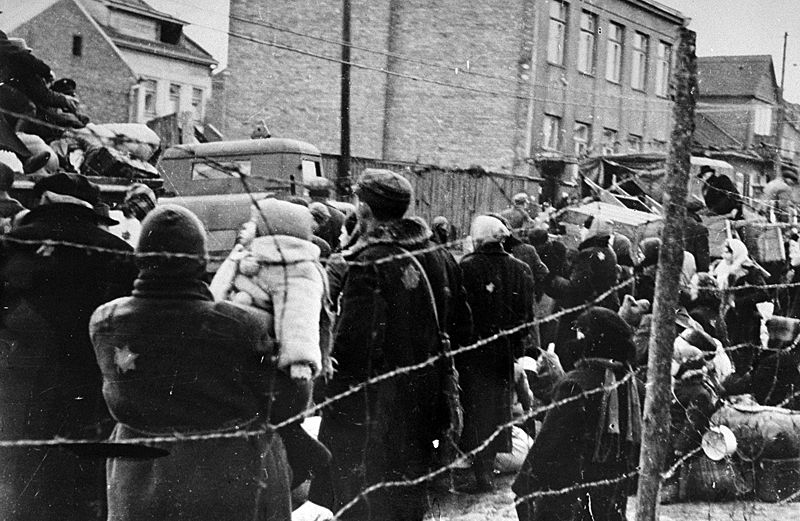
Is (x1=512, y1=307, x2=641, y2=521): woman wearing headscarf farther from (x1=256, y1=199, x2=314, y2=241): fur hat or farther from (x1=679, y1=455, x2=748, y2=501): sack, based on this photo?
(x1=256, y1=199, x2=314, y2=241): fur hat

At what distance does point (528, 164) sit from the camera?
1714 centimetres

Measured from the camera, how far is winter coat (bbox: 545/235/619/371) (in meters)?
7.11

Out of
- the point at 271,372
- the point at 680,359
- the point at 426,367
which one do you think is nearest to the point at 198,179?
the point at 426,367

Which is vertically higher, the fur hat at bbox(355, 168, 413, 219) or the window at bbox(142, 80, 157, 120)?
the window at bbox(142, 80, 157, 120)

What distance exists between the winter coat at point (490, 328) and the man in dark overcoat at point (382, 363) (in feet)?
3.76

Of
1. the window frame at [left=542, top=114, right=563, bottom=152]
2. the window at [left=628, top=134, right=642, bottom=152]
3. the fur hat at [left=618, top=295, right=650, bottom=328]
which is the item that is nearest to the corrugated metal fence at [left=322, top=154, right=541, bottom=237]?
the fur hat at [left=618, top=295, right=650, bottom=328]

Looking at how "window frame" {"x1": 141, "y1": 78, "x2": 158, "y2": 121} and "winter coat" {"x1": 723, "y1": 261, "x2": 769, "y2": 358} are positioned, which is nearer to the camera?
"window frame" {"x1": 141, "y1": 78, "x2": 158, "y2": 121}

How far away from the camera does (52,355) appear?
13.2 ft

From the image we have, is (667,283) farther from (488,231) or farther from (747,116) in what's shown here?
(747,116)

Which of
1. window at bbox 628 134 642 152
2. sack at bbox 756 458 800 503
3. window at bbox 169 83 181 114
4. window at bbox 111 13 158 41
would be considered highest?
window at bbox 628 134 642 152

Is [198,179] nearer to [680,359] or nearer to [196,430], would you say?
[196,430]

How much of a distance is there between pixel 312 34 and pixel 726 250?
7.48 metres

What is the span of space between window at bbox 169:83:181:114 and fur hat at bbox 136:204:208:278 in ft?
16.3

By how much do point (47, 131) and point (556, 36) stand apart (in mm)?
14284
